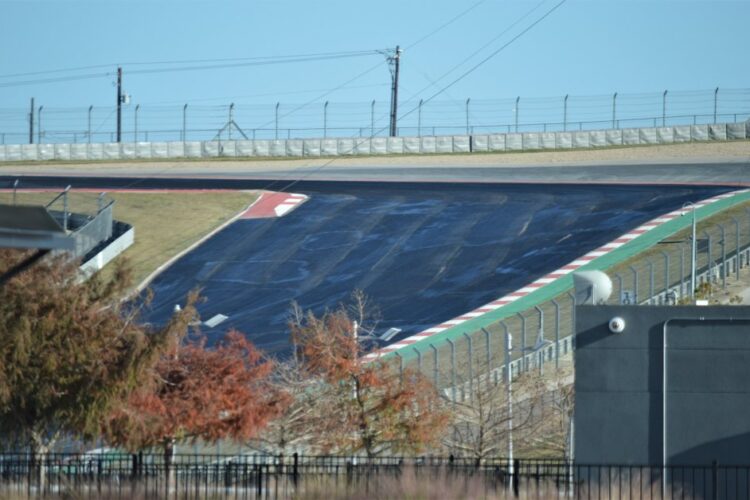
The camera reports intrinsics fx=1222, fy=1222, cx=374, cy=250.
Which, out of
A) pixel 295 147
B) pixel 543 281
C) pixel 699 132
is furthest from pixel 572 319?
pixel 295 147

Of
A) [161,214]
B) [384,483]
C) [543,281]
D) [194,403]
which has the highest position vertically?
[161,214]

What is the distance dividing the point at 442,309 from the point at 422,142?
4620 centimetres

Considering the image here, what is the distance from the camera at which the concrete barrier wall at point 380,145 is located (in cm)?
8088

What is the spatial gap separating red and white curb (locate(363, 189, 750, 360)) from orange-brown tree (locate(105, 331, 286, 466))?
661 cm

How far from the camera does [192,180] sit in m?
66.2

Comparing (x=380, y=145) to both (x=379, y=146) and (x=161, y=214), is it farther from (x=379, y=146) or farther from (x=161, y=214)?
(x=161, y=214)

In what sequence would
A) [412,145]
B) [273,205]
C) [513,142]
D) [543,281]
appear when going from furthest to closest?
1. [412,145]
2. [513,142]
3. [273,205]
4. [543,281]

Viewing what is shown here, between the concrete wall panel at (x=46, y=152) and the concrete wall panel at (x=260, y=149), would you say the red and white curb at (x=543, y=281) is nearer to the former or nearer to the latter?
the concrete wall panel at (x=260, y=149)

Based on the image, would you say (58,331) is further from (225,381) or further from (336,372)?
(336,372)

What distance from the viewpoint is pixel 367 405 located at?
2411 cm

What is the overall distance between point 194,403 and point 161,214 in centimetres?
3404

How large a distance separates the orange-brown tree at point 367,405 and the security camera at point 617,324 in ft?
16.0

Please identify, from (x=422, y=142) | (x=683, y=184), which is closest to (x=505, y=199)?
(x=683, y=184)

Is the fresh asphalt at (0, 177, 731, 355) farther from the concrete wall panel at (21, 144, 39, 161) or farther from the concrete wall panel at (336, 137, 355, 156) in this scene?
the concrete wall panel at (21, 144, 39, 161)
